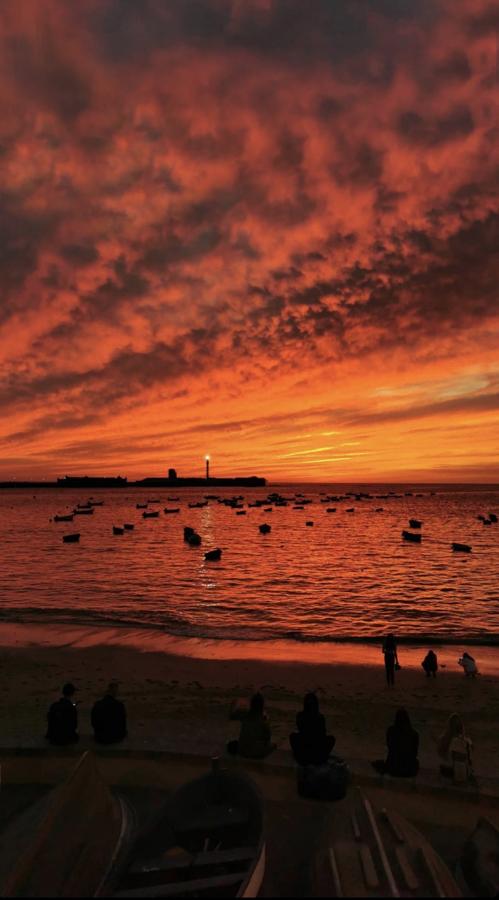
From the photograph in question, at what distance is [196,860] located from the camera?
21.0ft

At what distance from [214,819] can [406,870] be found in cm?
295

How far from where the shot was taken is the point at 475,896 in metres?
6.35

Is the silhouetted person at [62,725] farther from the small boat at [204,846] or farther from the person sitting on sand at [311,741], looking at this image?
the person sitting on sand at [311,741]

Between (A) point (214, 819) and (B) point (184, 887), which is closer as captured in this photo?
(B) point (184, 887)

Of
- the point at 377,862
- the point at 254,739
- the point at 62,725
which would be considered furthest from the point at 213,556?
the point at 377,862

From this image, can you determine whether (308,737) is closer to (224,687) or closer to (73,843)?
(73,843)

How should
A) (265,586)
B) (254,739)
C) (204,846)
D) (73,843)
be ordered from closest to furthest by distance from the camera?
(73,843) → (204,846) → (254,739) → (265,586)

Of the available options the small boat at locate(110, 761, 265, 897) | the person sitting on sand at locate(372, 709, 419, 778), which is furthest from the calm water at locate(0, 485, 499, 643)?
the small boat at locate(110, 761, 265, 897)

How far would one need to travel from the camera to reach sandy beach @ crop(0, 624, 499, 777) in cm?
1295

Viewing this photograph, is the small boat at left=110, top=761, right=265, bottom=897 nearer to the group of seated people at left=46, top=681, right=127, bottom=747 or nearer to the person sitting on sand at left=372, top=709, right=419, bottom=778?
the person sitting on sand at left=372, top=709, right=419, bottom=778

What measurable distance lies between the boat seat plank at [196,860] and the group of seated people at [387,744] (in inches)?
112

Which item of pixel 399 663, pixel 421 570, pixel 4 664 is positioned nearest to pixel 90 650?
pixel 4 664

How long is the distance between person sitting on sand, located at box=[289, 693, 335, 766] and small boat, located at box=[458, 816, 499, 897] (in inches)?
110

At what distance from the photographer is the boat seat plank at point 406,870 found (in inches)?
213
